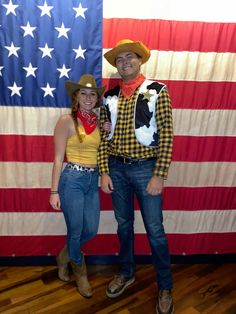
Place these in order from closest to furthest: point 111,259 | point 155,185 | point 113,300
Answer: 1. point 155,185
2. point 113,300
3. point 111,259

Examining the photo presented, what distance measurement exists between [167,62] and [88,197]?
1.16 meters

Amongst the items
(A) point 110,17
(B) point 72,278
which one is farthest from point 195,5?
(B) point 72,278

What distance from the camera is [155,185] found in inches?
75.0

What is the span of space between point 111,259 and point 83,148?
3.81 feet

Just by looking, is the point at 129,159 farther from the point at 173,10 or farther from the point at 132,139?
the point at 173,10

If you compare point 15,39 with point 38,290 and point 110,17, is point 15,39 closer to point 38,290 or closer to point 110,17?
point 110,17

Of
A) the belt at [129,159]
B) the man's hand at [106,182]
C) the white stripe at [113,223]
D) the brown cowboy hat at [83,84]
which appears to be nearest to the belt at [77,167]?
the man's hand at [106,182]

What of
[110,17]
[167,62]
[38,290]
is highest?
[110,17]

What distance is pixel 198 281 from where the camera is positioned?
2463mm

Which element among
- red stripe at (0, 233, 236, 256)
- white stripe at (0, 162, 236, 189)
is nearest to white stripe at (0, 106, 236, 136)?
white stripe at (0, 162, 236, 189)

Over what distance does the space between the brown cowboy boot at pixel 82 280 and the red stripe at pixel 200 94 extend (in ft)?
4.52

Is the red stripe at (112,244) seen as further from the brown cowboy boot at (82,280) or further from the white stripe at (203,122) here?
the white stripe at (203,122)

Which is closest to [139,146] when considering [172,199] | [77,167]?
[77,167]

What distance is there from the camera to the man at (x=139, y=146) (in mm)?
1910
